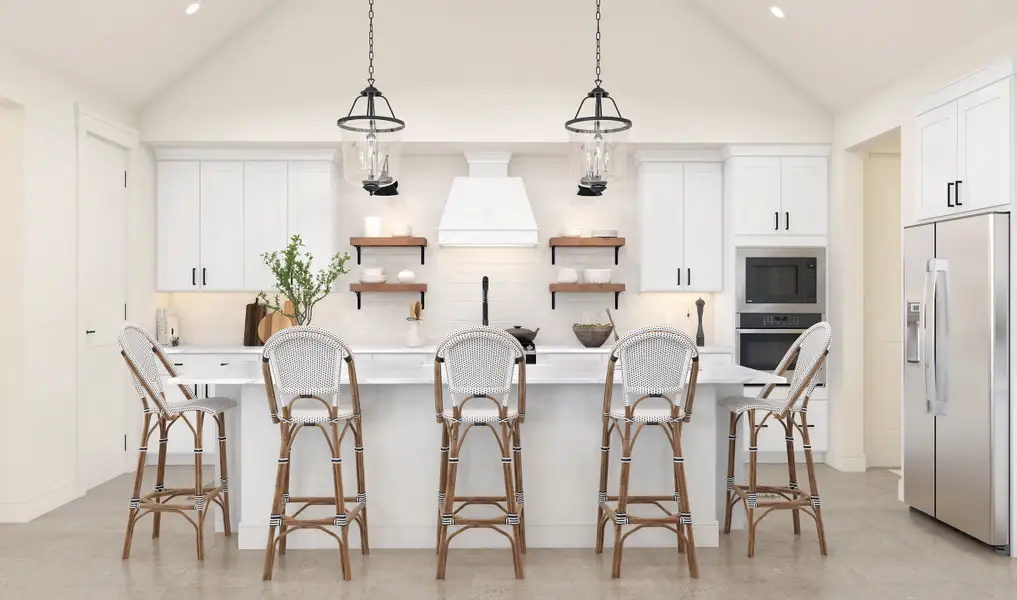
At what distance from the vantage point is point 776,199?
234 inches

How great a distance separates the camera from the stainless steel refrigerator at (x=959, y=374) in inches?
148

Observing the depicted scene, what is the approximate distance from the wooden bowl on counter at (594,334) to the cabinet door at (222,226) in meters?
2.73

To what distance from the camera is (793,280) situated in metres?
5.91

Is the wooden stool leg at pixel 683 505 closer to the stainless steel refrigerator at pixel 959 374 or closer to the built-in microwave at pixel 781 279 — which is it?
the stainless steel refrigerator at pixel 959 374

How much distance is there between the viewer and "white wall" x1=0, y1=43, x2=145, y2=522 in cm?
444

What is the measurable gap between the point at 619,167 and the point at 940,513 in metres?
2.58

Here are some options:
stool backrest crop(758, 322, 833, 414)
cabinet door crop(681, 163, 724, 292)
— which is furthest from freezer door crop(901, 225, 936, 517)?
cabinet door crop(681, 163, 724, 292)

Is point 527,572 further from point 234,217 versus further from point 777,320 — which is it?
point 234,217

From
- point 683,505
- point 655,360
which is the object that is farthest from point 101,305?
point 683,505

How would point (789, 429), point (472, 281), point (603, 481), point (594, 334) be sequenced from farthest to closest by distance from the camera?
point (472, 281), point (594, 334), point (789, 429), point (603, 481)

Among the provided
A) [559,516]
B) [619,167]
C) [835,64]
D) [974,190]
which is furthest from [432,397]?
[835,64]

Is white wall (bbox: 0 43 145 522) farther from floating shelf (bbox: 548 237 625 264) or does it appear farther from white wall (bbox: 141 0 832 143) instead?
floating shelf (bbox: 548 237 625 264)

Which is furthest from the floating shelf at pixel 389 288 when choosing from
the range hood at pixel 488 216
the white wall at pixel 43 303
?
the white wall at pixel 43 303

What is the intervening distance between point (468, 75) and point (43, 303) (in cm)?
326
